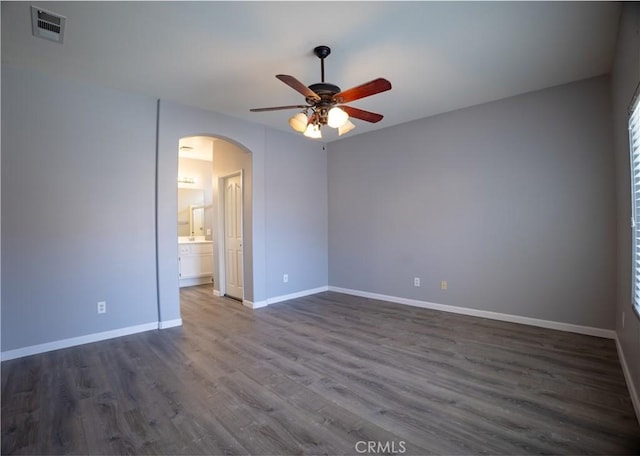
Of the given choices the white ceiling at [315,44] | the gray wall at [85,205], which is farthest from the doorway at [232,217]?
the white ceiling at [315,44]

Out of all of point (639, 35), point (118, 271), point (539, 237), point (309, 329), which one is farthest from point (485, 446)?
point (118, 271)

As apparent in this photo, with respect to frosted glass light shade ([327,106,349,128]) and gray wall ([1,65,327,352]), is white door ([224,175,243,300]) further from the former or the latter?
frosted glass light shade ([327,106,349,128])

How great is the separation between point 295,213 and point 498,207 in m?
3.08

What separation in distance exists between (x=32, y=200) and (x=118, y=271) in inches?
41.7

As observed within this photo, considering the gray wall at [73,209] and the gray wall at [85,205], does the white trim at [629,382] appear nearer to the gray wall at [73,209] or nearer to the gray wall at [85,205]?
the gray wall at [85,205]

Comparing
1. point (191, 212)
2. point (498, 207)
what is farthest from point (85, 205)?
point (498, 207)

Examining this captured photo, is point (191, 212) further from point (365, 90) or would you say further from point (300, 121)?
point (365, 90)

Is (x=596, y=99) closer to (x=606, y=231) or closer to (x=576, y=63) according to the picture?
(x=576, y=63)

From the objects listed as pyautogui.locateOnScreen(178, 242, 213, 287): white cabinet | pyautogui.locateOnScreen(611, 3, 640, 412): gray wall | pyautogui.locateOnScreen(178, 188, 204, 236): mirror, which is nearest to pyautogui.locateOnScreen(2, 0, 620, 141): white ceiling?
pyautogui.locateOnScreen(611, 3, 640, 412): gray wall

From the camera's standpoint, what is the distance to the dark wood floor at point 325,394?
1.80 metres

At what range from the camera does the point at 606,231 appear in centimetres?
328

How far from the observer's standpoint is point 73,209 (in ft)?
10.9

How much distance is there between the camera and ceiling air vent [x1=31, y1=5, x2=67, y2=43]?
90.5 inches

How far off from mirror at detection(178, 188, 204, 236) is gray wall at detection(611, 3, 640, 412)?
715 centimetres
